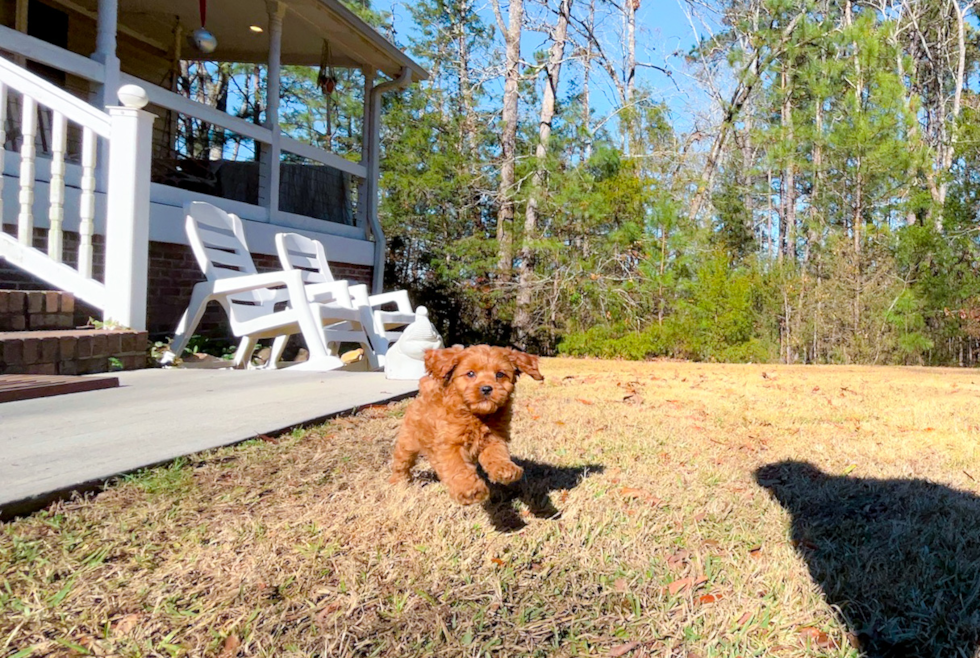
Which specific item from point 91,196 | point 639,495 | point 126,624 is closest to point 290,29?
point 91,196

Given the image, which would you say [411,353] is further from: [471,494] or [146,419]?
[471,494]

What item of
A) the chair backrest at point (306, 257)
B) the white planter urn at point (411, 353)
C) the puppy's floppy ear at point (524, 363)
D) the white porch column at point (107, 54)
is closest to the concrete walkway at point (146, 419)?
the white planter urn at point (411, 353)

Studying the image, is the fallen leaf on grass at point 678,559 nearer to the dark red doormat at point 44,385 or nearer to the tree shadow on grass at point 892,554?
the tree shadow on grass at point 892,554

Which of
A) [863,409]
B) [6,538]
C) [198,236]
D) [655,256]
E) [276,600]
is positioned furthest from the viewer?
[655,256]

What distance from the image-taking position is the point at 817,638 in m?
1.84

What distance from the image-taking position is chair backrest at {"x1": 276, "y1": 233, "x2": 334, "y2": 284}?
7812 millimetres

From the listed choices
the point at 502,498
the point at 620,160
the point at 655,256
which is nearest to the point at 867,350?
the point at 655,256

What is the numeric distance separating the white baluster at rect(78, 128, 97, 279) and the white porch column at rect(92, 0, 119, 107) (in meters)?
1.40

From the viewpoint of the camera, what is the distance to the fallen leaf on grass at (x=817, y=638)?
5.95 ft

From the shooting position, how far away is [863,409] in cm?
565

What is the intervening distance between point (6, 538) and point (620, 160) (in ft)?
34.6

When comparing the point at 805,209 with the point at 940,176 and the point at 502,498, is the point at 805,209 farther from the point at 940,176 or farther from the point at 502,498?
the point at 502,498

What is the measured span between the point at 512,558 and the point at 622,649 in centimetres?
56

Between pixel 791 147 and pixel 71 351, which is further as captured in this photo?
pixel 791 147
